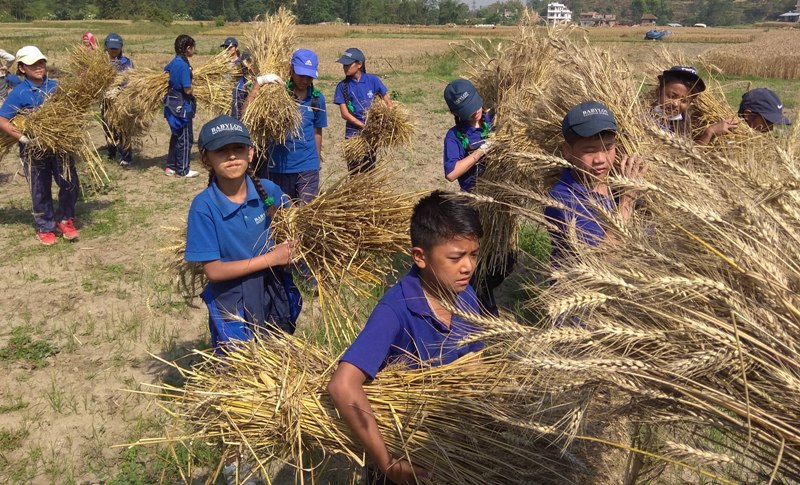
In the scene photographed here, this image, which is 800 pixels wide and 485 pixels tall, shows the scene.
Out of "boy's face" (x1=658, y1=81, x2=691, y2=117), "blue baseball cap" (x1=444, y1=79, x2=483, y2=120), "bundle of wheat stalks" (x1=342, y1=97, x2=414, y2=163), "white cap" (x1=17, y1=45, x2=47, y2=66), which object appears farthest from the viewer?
"bundle of wheat stalks" (x1=342, y1=97, x2=414, y2=163)

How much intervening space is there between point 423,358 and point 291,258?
1.00 metres

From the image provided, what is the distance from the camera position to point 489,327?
1.25 meters

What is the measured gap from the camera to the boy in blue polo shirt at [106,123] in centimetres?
873

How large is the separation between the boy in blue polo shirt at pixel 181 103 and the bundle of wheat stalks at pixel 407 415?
6.95m

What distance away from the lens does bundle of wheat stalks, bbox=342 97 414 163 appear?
5.87 meters

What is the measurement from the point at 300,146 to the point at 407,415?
3607mm

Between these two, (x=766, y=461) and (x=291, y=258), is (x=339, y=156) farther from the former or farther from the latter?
(x=766, y=461)

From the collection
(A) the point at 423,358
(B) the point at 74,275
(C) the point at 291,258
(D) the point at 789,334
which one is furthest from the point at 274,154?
(D) the point at 789,334

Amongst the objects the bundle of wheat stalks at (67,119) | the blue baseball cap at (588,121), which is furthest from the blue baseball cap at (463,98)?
the bundle of wheat stalks at (67,119)

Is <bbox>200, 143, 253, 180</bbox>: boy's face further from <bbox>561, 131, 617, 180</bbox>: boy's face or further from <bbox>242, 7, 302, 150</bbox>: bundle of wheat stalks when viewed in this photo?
<bbox>242, 7, 302, 150</bbox>: bundle of wheat stalks

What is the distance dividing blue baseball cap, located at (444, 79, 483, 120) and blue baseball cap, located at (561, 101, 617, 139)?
4.08 ft

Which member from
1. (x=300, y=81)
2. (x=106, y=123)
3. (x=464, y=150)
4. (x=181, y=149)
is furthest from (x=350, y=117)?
(x=106, y=123)

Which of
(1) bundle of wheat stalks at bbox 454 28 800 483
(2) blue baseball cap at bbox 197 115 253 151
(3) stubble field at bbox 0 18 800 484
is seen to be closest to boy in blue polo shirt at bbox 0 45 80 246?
(3) stubble field at bbox 0 18 800 484

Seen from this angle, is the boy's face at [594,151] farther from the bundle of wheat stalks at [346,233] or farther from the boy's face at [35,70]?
the boy's face at [35,70]
